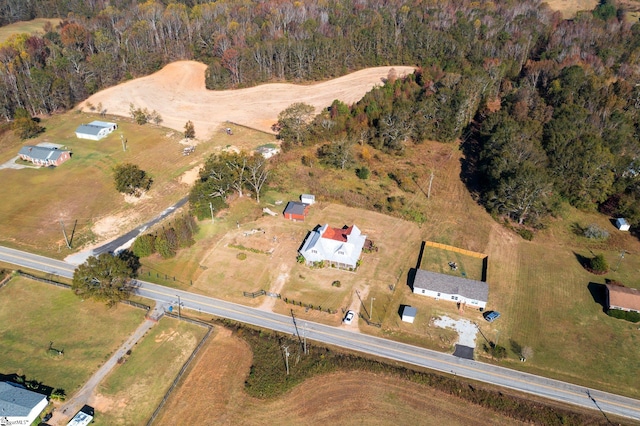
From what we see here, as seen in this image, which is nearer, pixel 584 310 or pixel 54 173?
pixel 584 310

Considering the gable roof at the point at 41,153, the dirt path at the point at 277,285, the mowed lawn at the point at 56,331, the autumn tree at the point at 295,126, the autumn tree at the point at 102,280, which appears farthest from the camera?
the autumn tree at the point at 295,126

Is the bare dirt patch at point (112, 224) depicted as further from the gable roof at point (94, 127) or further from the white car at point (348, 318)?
the white car at point (348, 318)

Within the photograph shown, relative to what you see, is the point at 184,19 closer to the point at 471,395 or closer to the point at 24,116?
the point at 24,116

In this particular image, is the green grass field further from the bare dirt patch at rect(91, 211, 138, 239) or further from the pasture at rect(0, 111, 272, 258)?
the bare dirt patch at rect(91, 211, 138, 239)

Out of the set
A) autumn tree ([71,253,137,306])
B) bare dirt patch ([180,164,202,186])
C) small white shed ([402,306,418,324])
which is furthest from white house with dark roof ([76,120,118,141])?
small white shed ([402,306,418,324])

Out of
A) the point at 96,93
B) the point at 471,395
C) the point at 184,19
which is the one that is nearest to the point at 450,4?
the point at 184,19

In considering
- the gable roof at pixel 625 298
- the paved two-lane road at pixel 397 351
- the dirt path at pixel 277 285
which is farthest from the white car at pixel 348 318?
the gable roof at pixel 625 298

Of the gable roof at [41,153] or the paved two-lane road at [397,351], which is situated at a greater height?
the gable roof at [41,153]
